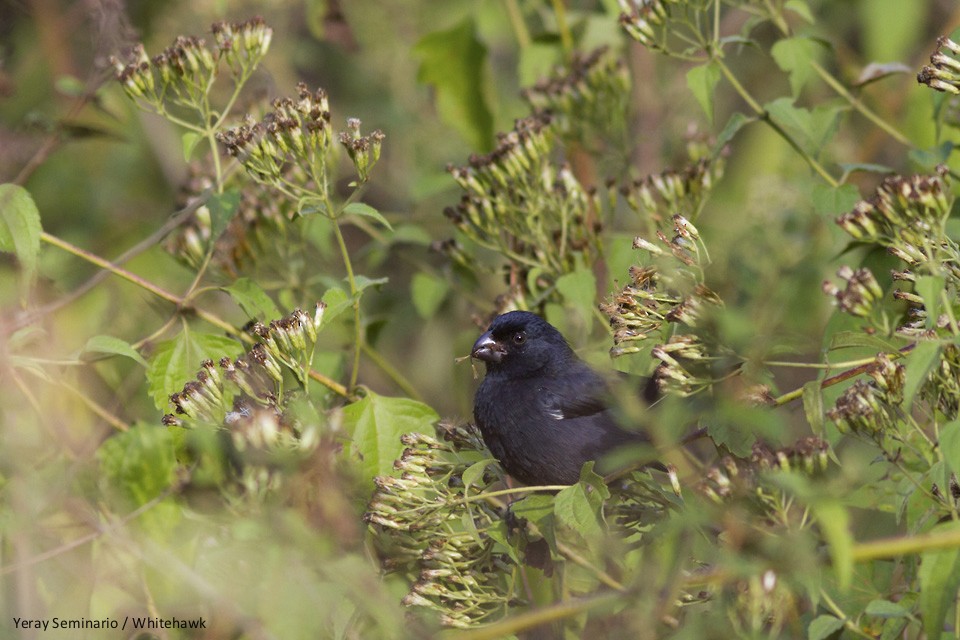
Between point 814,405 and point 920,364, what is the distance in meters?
0.41

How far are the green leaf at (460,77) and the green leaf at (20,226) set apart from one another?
2263mm

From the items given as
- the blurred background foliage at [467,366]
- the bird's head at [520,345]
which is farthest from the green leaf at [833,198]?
the bird's head at [520,345]

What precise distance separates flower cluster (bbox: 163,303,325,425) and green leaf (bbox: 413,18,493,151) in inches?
87.9

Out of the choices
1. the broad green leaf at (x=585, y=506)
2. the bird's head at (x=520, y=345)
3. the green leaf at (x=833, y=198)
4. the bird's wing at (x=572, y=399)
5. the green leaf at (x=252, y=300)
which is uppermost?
the green leaf at (x=833, y=198)

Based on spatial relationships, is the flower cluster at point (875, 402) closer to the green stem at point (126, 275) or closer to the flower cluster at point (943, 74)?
the flower cluster at point (943, 74)

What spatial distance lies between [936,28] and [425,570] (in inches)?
233

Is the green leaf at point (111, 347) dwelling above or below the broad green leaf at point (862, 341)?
below

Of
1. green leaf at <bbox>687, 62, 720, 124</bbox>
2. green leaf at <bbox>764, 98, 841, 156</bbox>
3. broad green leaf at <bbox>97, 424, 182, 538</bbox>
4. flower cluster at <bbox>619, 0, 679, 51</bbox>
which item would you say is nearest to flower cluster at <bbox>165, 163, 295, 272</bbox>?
broad green leaf at <bbox>97, 424, 182, 538</bbox>

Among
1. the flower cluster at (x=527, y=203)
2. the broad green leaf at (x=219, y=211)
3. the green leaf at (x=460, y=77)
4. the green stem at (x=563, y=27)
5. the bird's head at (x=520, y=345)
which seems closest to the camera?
the broad green leaf at (x=219, y=211)

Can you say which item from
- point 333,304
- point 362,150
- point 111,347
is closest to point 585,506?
point 333,304

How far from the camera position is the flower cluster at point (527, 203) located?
3734 millimetres

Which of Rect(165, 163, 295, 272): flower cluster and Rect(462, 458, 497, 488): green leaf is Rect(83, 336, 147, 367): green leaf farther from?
Rect(462, 458, 497, 488): green leaf

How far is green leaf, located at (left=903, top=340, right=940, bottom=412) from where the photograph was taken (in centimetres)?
211

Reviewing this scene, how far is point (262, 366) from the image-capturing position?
2918mm
